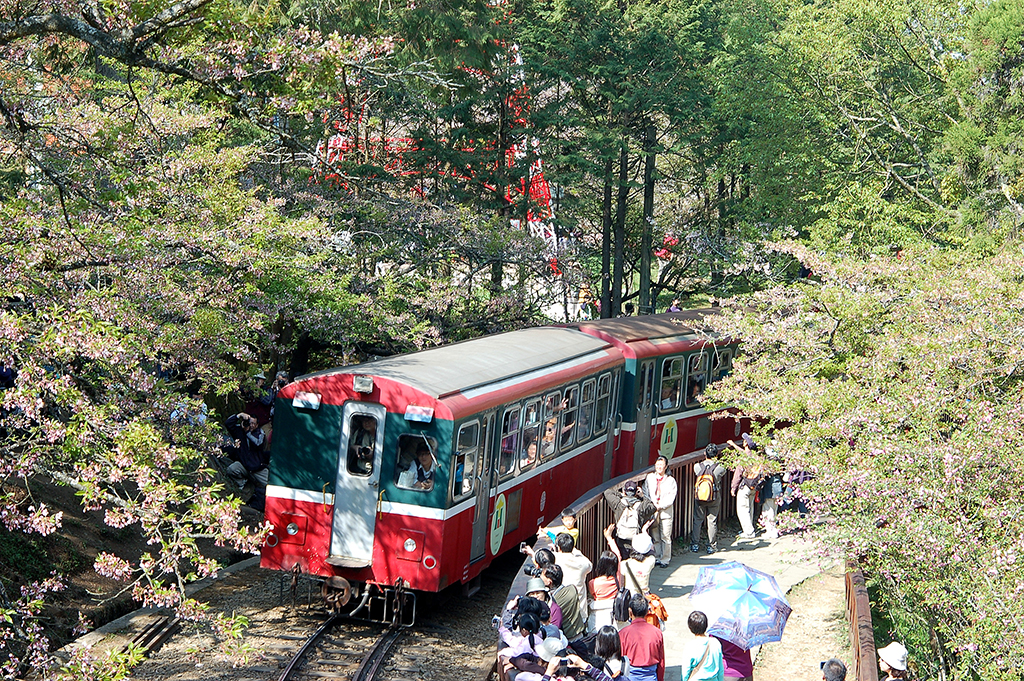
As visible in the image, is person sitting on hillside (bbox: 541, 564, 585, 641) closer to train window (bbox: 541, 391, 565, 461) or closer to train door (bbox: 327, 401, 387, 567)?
train door (bbox: 327, 401, 387, 567)

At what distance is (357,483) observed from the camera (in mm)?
12250

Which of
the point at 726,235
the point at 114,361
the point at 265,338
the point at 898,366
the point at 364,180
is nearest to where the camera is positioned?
the point at 114,361

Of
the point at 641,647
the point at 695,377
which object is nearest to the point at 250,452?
the point at 695,377

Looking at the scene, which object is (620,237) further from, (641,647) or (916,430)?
(641,647)

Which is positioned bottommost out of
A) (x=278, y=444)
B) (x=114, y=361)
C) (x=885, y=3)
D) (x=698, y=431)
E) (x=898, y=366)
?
(x=698, y=431)

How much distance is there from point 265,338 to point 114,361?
899cm

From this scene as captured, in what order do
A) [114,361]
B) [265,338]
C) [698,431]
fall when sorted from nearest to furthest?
1. [114,361]
2. [265,338]
3. [698,431]

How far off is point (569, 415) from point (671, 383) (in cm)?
435

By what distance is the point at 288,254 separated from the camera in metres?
14.7

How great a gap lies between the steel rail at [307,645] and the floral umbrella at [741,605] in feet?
13.8

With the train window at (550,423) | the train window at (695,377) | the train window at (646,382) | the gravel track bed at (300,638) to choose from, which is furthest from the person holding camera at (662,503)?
the train window at (695,377)

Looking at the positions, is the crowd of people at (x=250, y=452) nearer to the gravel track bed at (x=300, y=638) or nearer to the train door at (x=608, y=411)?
the gravel track bed at (x=300, y=638)

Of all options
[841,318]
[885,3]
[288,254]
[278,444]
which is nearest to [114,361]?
[278,444]

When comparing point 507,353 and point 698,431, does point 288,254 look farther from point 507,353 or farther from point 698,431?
point 698,431
